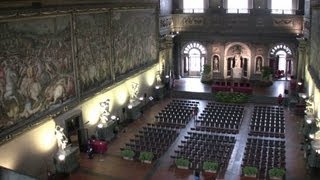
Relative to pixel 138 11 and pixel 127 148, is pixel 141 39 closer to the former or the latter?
pixel 138 11

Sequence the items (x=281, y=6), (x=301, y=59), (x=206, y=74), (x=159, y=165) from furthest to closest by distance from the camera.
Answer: (x=206, y=74), (x=281, y=6), (x=301, y=59), (x=159, y=165)

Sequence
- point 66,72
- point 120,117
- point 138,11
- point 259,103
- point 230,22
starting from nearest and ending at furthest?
1. point 66,72
2. point 120,117
3. point 138,11
4. point 259,103
5. point 230,22

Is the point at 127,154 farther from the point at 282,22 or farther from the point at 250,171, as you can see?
the point at 282,22

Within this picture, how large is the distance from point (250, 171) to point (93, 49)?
513 inches

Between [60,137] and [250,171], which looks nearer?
[250,171]

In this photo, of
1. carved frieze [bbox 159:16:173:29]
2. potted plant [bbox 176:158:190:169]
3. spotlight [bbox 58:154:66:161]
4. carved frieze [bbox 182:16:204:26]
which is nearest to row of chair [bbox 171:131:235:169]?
potted plant [bbox 176:158:190:169]

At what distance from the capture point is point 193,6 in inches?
1805

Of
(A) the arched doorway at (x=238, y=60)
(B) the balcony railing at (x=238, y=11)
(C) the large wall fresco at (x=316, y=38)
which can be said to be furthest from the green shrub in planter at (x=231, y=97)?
(B) the balcony railing at (x=238, y=11)

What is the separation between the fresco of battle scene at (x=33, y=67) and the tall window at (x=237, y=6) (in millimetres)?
25126

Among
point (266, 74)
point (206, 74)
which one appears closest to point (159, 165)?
point (206, 74)

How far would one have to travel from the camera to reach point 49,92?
22375 millimetres

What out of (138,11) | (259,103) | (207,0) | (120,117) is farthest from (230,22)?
(120,117)

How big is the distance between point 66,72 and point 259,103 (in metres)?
21.0

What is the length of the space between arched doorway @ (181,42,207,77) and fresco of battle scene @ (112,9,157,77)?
8675 millimetres
